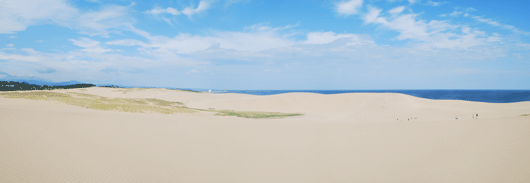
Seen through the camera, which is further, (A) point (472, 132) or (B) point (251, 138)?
(B) point (251, 138)

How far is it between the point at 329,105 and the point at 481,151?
2898 cm

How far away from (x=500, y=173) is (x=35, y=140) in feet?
49.0

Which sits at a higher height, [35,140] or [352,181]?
[35,140]

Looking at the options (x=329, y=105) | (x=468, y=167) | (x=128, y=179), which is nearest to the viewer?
(x=128, y=179)

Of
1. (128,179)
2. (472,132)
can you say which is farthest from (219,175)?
(472,132)

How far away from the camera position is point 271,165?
782cm

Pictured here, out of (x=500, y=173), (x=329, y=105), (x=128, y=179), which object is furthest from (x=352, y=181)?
(x=329, y=105)

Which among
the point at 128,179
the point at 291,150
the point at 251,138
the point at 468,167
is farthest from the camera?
the point at 251,138

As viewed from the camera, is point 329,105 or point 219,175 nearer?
point 219,175

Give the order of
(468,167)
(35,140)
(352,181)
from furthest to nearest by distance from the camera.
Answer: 1. (35,140)
2. (468,167)
3. (352,181)

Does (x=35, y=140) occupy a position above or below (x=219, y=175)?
above

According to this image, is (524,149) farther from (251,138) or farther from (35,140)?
(35,140)

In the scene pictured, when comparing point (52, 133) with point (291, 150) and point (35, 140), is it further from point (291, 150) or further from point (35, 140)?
point (291, 150)

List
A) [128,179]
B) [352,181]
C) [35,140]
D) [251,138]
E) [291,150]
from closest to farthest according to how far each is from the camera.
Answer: [128,179], [352,181], [35,140], [291,150], [251,138]
